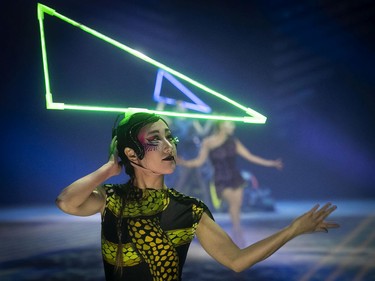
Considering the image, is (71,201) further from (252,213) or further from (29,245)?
(252,213)

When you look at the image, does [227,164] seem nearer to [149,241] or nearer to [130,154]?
[130,154]

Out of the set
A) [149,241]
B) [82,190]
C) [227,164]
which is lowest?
[227,164]

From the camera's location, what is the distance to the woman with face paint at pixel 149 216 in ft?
6.72

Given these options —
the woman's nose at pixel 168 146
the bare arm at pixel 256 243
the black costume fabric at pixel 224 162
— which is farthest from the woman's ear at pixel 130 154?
the black costume fabric at pixel 224 162

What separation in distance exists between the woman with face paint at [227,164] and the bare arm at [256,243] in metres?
4.41

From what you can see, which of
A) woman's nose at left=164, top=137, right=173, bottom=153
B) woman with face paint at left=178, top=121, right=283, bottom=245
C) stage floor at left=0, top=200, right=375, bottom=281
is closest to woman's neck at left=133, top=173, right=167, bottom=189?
woman's nose at left=164, top=137, right=173, bottom=153

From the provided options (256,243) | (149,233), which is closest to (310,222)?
(256,243)

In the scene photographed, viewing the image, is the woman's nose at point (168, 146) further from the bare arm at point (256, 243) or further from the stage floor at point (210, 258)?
the stage floor at point (210, 258)

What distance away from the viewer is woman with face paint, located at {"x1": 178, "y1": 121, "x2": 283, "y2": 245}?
659cm

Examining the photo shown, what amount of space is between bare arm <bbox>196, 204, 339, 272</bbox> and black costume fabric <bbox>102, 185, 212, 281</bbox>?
0.07 metres

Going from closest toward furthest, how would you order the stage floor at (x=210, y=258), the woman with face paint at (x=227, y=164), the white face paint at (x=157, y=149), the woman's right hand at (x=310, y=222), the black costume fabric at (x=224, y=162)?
1. the woman's right hand at (x=310, y=222)
2. the white face paint at (x=157, y=149)
3. the stage floor at (x=210, y=258)
4. the woman with face paint at (x=227, y=164)
5. the black costume fabric at (x=224, y=162)

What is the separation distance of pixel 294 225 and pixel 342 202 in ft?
32.7

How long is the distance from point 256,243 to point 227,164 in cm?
485

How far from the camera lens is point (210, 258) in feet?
19.9
